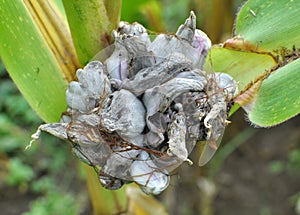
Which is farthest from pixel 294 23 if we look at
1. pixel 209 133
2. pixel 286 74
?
pixel 209 133

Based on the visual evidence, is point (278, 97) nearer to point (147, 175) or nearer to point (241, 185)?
point (147, 175)

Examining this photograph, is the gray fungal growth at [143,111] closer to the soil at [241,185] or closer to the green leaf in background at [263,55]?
the green leaf in background at [263,55]

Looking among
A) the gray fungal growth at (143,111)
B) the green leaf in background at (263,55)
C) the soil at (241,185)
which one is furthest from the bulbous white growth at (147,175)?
the soil at (241,185)

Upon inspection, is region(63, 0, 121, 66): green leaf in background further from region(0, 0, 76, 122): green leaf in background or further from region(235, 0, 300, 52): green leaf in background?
region(235, 0, 300, 52): green leaf in background

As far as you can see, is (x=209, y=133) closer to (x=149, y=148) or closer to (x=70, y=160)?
(x=149, y=148)

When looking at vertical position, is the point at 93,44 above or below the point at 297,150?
above

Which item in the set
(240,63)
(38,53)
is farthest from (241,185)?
(38,53)
